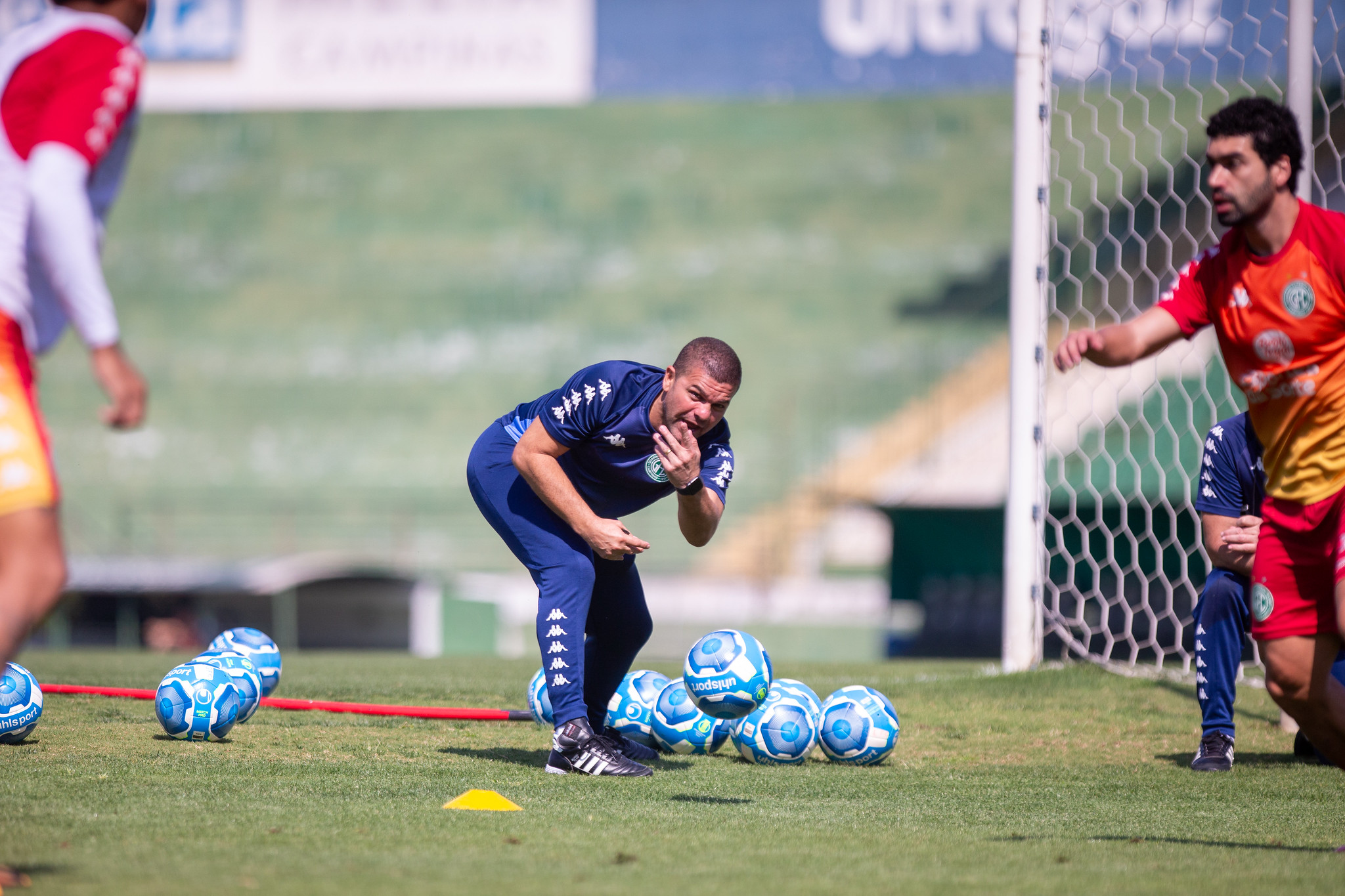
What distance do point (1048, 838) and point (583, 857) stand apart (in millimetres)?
1376

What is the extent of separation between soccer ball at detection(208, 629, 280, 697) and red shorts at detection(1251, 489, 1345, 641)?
458cm

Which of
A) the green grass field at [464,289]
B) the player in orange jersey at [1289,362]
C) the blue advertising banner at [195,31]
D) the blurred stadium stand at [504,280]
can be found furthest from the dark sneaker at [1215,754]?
the blue advertising banner at [195,31]

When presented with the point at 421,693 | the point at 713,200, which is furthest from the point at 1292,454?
the point at 713,200

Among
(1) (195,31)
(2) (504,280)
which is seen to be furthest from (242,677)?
(1) (195,31)

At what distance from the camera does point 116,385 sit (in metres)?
3.08

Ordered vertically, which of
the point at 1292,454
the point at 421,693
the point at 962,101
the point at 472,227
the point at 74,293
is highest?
the point at 962,101

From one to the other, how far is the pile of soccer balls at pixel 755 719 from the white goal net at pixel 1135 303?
3129 millimetres

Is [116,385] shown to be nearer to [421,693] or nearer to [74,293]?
[74,293]

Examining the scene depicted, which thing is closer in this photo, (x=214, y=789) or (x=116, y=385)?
(x=116, y=385)

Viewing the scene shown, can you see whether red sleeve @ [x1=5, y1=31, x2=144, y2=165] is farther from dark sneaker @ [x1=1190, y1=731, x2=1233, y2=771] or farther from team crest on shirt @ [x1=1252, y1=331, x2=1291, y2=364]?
dark sneaker @ [x1=1190, y1=731, x2=1233, y2=771]

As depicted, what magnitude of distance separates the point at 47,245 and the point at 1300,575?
10.5 feet

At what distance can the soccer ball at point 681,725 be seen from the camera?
18.3ft

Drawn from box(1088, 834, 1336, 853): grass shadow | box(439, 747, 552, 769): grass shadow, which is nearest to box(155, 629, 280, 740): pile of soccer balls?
box(439, 747, 552, 769): grass shadow

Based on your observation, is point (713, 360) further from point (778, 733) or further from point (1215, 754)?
point (1215, 754)
